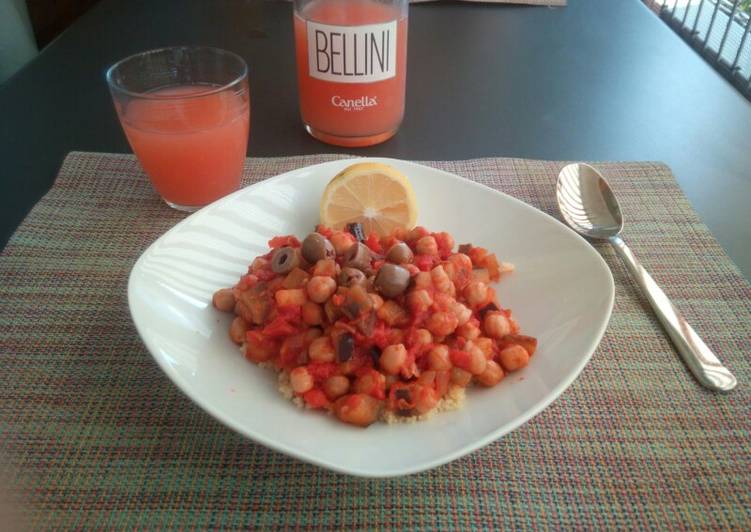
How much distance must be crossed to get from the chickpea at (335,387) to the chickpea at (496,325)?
29cm

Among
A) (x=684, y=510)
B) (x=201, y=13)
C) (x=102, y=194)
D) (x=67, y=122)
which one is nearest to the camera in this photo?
(x=684, y=510)

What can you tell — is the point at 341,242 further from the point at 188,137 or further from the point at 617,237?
the point at 617,237

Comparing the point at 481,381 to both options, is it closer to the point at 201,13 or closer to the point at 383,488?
the point at 383,488

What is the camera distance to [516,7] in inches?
109

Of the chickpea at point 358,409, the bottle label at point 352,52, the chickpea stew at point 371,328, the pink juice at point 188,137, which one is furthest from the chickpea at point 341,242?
the bottle label at point 352,52

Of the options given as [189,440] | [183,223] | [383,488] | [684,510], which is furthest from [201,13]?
[684,510]

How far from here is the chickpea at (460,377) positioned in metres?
1.06

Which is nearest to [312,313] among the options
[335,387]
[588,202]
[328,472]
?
[335,387]

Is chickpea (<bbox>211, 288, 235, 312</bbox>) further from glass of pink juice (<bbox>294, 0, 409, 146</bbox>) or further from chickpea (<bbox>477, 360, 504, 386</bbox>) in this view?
glass of pink juice (<bbox>294, 0, 409, 146</bbox>)

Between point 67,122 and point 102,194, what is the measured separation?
44 cm

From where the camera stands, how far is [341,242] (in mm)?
1238

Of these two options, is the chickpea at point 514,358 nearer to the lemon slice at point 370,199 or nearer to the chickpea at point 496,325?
the chickpea at point 496,325

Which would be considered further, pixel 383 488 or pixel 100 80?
pixel 100 80

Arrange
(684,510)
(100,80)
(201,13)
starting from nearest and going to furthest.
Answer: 1. (684,510)
2. (100,80)
3. (201,13)
